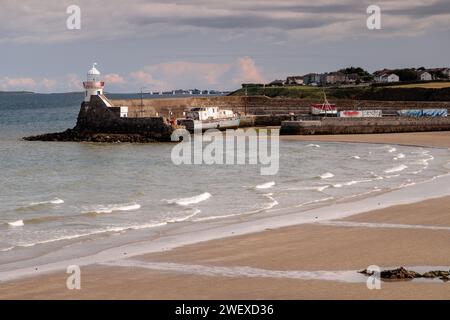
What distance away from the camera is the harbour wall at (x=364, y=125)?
64.6 m

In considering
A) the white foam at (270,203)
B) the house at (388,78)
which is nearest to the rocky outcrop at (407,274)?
the white foam at (270,203)

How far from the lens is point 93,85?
210ft

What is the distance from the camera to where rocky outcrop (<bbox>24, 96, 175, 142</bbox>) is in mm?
59719

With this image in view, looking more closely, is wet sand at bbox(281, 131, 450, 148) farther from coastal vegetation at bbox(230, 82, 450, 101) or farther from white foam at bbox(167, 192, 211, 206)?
white foam at bbox(167, 192, 211, 206)

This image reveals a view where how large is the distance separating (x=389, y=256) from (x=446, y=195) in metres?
11.3

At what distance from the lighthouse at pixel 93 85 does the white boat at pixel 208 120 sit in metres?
7.03

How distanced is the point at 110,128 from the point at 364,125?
2149 centimetres

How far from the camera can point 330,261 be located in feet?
52.2

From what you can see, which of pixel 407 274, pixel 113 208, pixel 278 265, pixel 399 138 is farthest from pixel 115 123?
pixel 407 274

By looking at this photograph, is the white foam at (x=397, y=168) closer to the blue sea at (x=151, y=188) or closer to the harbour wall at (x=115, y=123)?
the blue sea at (x=151, y=188)

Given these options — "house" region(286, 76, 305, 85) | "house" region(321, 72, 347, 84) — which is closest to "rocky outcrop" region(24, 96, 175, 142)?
"house" region(321, 72, 347, 84)

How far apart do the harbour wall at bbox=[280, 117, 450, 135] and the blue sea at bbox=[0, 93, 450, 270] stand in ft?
41.4

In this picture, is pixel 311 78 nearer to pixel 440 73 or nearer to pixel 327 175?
pixel 440 73
